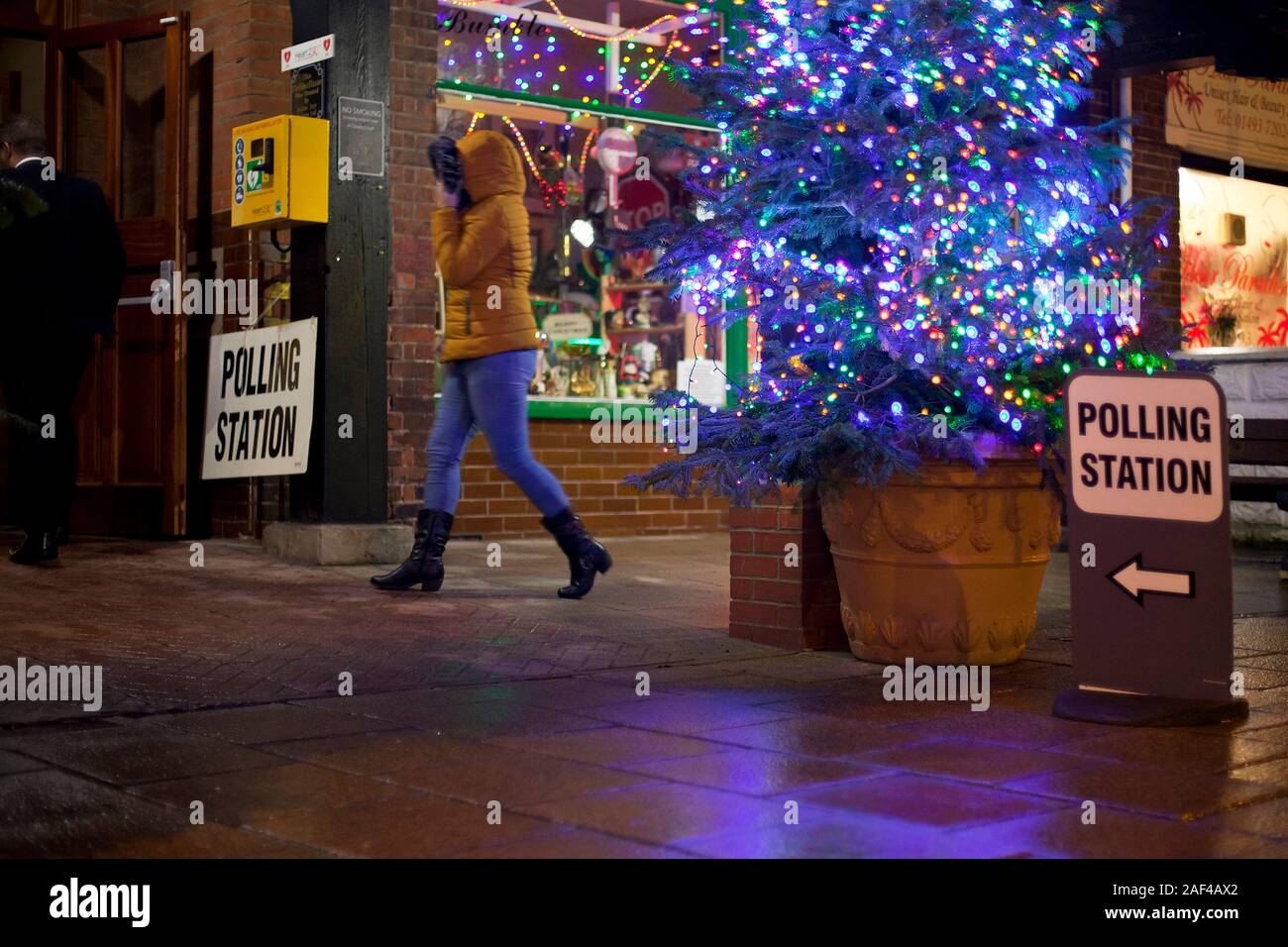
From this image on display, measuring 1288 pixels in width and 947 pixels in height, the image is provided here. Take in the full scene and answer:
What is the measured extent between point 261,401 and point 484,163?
2.41 metres

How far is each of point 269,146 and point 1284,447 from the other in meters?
6.03

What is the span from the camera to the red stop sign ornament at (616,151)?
1134cm

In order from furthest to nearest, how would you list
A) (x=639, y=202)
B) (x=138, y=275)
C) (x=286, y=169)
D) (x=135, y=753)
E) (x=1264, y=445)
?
(x=639, y=202) < (x=138, y=275) < (x=1264, y=445) < (x=286, y=169) < (x=135, y=753)

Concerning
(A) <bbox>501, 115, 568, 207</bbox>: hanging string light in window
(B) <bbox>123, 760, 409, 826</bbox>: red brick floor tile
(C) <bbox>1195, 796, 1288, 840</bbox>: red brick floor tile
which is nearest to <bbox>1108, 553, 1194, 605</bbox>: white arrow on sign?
(C) <bbox>1195, 796, 1288, 840</bbox>: red brick floor tile

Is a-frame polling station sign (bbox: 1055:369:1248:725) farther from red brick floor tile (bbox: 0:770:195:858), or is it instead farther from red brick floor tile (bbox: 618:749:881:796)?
red brick floor tile (bbox: 0:770:195:858)

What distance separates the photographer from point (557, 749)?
4.11m

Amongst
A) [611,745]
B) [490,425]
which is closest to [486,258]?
[490,425]

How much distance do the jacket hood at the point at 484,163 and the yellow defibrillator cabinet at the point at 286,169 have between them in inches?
55.7

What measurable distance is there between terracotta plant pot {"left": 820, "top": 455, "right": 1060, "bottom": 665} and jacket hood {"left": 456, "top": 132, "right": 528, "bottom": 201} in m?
2.47

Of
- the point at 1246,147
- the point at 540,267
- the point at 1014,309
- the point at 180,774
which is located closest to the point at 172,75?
the point at 540,267

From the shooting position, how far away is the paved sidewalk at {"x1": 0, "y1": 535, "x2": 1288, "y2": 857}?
3277 mm

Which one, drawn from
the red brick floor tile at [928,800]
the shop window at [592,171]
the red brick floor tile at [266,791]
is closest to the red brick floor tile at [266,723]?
the red brick floor tile at [266,791]

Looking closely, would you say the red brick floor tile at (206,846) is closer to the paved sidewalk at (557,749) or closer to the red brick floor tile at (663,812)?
the paved sidewalk at (557,749)

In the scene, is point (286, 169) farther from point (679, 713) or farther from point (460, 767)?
point (460, 767)
